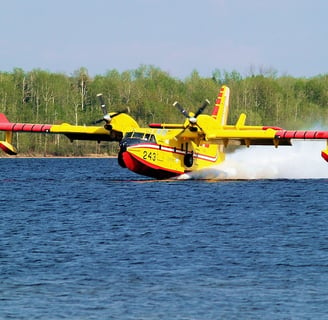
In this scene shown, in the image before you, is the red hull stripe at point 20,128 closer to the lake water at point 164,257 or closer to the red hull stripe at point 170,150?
the red hull stripe at point 170,150

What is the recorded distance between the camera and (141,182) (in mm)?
57438

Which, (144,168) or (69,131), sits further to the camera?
(69,131)

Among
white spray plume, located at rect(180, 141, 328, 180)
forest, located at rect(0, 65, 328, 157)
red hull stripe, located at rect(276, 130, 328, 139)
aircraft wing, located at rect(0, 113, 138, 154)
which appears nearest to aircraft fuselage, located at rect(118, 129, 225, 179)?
white spray plume, located at rect(180, 141, 328, 180)

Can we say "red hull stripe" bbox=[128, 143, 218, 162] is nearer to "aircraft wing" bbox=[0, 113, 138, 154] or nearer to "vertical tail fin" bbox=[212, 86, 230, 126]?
"aircraft wing" bbox=[0, 113, 138, 154]

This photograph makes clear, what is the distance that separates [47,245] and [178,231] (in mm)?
5504

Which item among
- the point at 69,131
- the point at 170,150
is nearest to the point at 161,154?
the point at 170,150

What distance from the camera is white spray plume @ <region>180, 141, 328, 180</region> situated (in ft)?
197

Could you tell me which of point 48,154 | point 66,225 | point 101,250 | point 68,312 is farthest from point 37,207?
point 48,154

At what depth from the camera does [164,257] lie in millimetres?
25938

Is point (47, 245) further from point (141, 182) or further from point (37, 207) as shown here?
point (141, 182)

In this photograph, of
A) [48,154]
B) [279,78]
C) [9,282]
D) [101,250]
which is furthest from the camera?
[279,78]

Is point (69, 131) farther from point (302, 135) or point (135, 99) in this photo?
point (135, 99)

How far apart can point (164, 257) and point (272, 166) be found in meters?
40.2

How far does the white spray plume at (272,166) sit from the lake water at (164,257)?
13694 millimetres
